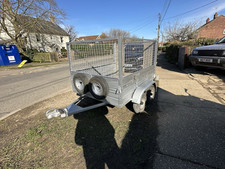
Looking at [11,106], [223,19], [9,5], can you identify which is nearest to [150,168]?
[11,106]

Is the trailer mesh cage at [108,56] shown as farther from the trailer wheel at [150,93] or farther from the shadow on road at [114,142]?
the shadow on road at [114,142]

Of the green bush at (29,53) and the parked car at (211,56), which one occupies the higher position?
the green bush at (29,53)

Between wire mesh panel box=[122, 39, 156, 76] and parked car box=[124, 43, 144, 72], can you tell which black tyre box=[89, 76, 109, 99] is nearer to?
wire mesh panel box=[122, 39, 156, 76]

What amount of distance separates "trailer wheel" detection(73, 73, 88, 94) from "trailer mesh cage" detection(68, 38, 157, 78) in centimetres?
30

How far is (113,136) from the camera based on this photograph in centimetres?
231

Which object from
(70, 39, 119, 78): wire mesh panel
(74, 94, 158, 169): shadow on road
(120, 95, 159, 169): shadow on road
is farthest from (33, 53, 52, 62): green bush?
(120, 95, 159, 169): shadow on road

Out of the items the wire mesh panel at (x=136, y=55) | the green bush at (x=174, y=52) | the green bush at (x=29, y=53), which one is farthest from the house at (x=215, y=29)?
the green bush at (x=29, y=53)

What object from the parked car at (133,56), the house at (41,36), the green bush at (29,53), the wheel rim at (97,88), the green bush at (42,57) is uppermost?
the house at (41,36)

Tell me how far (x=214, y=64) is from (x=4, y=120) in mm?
8414

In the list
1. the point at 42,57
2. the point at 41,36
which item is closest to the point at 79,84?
the point at 42,57

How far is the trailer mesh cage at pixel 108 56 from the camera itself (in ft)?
8.47

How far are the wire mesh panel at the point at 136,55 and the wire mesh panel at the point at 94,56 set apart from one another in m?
0.35

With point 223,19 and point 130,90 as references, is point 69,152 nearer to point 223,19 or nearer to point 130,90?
point 130,90

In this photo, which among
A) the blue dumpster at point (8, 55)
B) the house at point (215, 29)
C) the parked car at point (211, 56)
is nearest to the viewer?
the parked car at point (211, 56)
